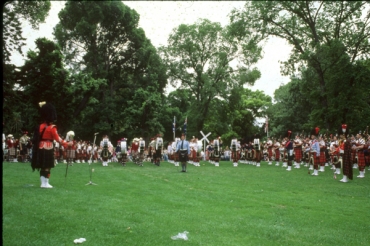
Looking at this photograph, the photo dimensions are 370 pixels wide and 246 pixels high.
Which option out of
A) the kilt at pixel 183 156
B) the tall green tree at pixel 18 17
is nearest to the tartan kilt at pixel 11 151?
the kilt at pixel 183 156

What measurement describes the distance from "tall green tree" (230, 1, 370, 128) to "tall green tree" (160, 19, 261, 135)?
47.0 feet

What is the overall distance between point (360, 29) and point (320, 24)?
3.21 metres

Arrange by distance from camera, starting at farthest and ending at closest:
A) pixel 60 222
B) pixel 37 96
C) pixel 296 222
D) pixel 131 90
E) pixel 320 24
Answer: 1. pixel 131 90
2. pixel 320 24
3. pixel 37 96
4. pixel 296 222
5. pixel 60 222

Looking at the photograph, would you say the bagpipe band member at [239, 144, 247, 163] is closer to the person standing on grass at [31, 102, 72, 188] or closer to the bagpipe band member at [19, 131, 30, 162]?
the bagpipe band member at [19, 131, 30, 162]

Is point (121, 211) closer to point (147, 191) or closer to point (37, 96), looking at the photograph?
point (147, 191)

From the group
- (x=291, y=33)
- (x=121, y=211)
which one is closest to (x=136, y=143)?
(x=291, y=33)

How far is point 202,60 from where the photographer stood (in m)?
52.7

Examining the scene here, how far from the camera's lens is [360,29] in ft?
108

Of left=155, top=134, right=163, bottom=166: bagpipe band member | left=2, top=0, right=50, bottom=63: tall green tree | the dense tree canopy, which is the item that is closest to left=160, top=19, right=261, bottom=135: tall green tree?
the dense tree canopy

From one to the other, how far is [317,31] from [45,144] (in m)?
28.4

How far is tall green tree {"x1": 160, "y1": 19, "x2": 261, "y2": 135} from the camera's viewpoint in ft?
168

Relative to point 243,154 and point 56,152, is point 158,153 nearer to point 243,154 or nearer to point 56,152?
point 56,152

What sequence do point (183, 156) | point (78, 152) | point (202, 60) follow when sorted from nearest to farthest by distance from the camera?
1. point (183, 156)
2. point (78, 152)
3. point (202, 60)

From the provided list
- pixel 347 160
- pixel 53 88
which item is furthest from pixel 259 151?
pixel 53 88
